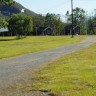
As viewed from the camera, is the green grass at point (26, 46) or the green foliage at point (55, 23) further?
the green foliage at point (55, 23)

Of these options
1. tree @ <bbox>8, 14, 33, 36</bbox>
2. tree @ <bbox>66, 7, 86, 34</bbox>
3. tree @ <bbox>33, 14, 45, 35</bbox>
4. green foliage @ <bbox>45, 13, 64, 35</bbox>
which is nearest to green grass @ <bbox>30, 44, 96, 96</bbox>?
tree @ <bbox>8, 14, 33, 36</bbox>

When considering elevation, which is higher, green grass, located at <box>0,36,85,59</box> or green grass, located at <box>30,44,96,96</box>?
green grass, located at <box>30,44,96,96</box>

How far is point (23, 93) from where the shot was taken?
1069 cm

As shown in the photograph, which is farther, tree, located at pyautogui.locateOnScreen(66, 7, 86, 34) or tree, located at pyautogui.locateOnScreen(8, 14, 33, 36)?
tree, located at pyautogui.locateOnScreen(66, 7, 86, 34)

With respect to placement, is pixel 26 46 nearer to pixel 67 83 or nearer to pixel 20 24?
pixel 67 83

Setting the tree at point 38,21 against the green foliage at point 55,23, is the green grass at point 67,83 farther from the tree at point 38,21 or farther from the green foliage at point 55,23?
the tree at point 38,21

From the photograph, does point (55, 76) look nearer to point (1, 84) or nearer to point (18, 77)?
point (18, 77)

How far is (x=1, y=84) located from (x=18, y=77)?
1870mm

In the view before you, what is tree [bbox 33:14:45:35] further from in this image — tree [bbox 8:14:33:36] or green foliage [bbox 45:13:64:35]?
tree [bbox 8:14:33:36]

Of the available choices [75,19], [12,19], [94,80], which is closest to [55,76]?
[94,80]

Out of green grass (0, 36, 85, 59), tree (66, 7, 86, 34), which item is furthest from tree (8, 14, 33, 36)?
tree (66, 7, 86, 34)

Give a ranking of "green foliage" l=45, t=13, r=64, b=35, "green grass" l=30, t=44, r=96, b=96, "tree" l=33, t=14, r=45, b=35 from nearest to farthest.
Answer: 1. "green grass" l=30, t=44, r=96, b=96
2. "green foliage" l=45, t=13, r=64, b=35
3. "tree" l=33, t=14, r=45, b=35

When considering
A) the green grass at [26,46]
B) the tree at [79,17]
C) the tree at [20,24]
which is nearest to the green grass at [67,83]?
the green grass at [26,46]

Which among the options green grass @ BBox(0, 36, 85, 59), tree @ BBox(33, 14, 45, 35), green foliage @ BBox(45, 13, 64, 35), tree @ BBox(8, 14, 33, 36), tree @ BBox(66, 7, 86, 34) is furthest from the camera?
tree @ BBox(66, 7, 86, 34)
